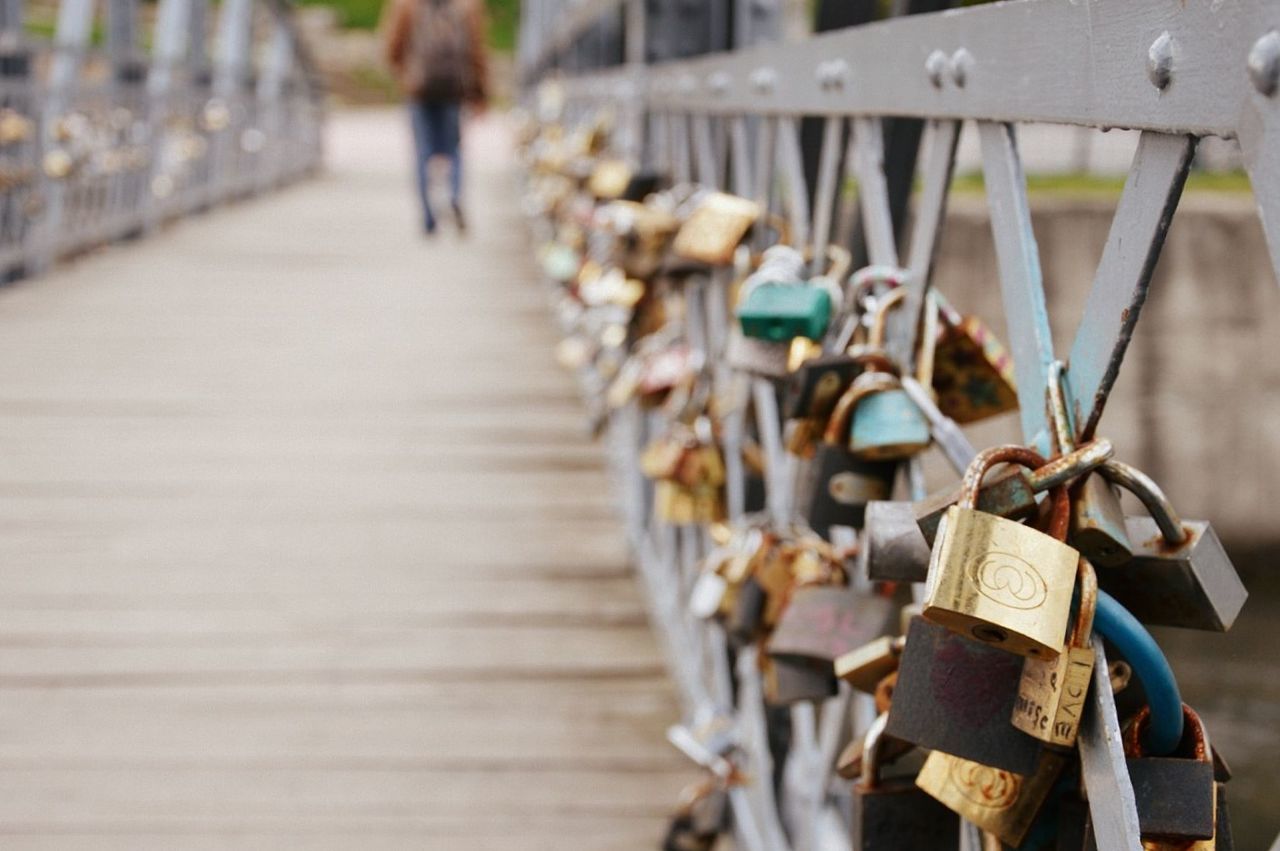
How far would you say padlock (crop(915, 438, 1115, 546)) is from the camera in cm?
62

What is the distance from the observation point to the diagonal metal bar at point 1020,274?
2.40 feet

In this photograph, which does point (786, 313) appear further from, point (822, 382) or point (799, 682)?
point (799, 682)

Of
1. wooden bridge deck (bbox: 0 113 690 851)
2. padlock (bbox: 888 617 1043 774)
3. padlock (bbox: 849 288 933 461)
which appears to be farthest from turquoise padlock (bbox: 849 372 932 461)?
wooden bridge deck (bbox: 0 113 690 851)

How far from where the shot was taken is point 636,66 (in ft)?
8.11

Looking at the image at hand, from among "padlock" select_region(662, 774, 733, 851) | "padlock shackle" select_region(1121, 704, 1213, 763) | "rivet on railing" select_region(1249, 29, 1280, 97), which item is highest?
"rivet on railing" select_region(1249, 29, 1280, 97)

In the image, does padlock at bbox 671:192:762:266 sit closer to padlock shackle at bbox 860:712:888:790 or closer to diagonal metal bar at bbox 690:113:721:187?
diagonal metal bar at bbox 690:113:721:187

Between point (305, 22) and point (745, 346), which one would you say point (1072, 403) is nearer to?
point (745, 346)

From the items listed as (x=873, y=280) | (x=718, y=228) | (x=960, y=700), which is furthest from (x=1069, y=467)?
(x=718, y=228)

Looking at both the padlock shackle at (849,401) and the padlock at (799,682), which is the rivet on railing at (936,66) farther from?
the padlock at (799,682)

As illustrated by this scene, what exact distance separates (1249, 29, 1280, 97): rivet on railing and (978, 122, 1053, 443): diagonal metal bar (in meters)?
0.23

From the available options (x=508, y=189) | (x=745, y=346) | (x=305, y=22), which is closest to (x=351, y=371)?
(x=745, y=346)

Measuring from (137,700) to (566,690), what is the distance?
0.63 m

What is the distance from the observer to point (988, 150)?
0.79 metres

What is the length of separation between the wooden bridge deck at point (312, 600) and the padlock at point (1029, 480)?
1264mm
